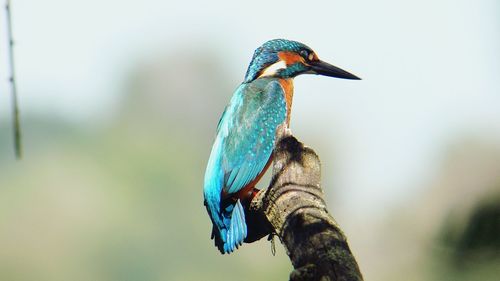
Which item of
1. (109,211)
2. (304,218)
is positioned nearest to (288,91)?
(304,218)

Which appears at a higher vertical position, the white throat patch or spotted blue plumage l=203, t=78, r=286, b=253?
the white throat patch

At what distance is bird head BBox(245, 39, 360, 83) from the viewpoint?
18.0ft

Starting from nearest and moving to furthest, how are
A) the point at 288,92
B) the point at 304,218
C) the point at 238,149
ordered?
the point at 304,218 < the point at 238,149 < the point at 288,92

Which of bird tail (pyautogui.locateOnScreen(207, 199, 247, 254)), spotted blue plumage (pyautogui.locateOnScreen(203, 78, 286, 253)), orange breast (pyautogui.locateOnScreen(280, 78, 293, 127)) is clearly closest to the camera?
bird tail (pyautogui.locateOnScreen(207, 199, 247, 254))

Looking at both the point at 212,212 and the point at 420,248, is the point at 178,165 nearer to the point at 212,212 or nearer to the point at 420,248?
the point at 212,212

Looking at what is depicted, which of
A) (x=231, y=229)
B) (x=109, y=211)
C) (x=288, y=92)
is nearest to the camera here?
(x=231, y=229)

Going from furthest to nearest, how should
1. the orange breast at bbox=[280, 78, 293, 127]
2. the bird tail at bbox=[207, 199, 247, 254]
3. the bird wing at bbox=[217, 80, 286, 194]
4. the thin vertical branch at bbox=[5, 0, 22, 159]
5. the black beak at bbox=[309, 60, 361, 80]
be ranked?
the black beak at bbox=[309, 60, 361, 80]
the orange breast at bbox=[280, 78, 293, 127]
the bird wing at bbox=[217, 80, 286, 194]
the bird tail at bbox=[207, 199, 247, 254]
the thin vertical branch at bbox=[5, 0, 22, 159]

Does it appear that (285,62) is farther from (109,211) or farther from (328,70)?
(109,211)

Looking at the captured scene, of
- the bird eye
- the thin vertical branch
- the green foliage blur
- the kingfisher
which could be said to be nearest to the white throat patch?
the kingfisher

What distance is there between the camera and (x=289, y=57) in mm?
5516

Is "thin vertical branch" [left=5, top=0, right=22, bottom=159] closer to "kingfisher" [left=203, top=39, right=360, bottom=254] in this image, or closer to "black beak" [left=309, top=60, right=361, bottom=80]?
"kingfisher" [left=203, top=39, right=360, bottom=254]

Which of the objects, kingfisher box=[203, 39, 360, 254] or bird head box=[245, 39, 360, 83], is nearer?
kingfisher box=[203, 39, 360, 254]

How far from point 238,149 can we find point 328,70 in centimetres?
112

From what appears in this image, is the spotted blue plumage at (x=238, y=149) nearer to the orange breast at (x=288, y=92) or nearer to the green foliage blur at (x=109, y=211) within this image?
the orange breast at (x=288, y=92)
